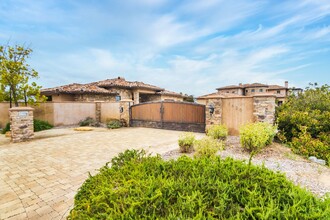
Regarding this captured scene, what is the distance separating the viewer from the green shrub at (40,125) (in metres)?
10.8

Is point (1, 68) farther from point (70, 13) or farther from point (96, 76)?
point (96, 76)

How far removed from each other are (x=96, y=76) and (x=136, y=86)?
19.2 feet

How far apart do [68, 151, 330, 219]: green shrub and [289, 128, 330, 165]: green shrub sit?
4483mm

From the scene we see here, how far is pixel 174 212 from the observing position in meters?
1.39

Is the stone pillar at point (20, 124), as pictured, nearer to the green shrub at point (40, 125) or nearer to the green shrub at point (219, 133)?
the green shrub at point (40, 125)

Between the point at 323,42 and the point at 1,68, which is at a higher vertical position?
the point at 323,42

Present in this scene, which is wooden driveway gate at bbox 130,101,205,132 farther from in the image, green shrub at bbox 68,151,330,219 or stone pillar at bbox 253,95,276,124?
green shrub at bbox 68,151,330,219

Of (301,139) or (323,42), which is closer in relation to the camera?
(301,139)

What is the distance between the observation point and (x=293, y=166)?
4.31 metres

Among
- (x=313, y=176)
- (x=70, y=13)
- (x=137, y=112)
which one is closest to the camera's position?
(x=313, y=176)

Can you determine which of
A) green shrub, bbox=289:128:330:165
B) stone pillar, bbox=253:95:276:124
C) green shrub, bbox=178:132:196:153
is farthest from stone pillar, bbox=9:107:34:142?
green shrub, bbox=289:128:330:165

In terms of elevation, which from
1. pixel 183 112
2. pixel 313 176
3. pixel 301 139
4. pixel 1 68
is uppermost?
pixel 1 68

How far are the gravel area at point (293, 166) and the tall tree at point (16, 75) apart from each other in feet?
31.0

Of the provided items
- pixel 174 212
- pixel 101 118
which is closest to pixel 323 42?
pixel 174 212
